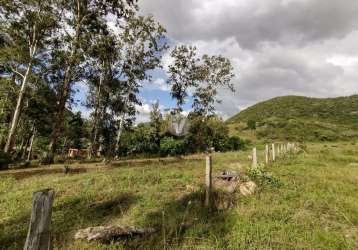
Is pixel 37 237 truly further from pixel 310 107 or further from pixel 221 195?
pixel 310 107

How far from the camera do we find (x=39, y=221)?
10.2 ft

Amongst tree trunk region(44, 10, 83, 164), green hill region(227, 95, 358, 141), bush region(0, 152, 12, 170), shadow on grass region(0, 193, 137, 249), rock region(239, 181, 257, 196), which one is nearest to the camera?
shadow on grass region(0, 193, 137, 249)

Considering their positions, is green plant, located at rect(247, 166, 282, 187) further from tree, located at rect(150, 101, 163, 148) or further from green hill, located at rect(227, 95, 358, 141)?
green hill, located at rect(227, 95, 358, 141)

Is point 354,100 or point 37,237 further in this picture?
point 354,100

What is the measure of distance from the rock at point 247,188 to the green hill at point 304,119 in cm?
6451

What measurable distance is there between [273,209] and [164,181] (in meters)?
4.59

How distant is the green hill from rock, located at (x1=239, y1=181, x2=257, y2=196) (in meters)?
64.5

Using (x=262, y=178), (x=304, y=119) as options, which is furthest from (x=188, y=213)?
(x=304, y=119)

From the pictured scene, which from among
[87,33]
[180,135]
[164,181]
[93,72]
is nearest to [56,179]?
[164,181]

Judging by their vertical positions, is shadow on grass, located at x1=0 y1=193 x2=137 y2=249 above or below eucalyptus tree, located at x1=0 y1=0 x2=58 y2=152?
below

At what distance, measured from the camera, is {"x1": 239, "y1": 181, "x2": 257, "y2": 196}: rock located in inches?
350

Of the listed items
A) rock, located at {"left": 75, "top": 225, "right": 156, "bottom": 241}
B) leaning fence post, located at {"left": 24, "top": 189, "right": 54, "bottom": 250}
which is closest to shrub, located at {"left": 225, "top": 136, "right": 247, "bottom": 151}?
rock, located at {"left": 75, "top": 225, "right": 156, "bottom": 241}

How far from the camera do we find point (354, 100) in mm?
138500

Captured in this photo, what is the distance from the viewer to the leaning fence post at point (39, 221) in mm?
3105
